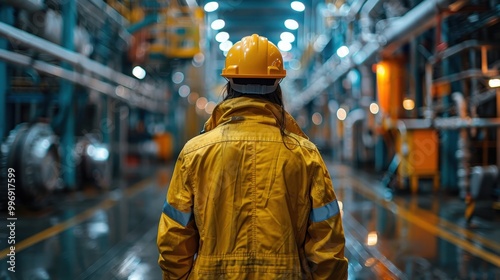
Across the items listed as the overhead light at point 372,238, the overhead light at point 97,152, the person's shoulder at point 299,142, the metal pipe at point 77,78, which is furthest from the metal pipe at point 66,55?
the person's shoulder at point 299,142

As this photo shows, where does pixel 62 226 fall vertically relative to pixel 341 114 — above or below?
below

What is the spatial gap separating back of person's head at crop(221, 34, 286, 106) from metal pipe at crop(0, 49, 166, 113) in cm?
604

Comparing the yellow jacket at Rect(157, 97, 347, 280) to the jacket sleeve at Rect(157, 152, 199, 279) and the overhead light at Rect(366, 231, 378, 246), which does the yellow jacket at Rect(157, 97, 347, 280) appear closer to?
the jacket sleeve at Rect(157, 152, 199, 279)

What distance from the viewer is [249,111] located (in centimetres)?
211

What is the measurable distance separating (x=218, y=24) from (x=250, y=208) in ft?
55.2

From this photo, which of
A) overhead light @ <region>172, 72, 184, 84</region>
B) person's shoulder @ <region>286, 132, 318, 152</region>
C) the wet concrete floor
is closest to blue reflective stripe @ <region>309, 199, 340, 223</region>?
person's shoulder @ <region>286, 132, 318, 152</region>

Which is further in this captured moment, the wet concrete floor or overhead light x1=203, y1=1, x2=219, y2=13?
overhead light x1=203, y1=1, x2=219, y2=13

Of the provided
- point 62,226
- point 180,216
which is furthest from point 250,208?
point 62,226

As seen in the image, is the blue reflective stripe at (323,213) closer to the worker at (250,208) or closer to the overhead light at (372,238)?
the worker at (250,208)

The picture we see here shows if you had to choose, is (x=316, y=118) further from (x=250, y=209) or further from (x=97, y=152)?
(x=250, y=209)

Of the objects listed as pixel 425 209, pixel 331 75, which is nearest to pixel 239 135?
pixel 425 209

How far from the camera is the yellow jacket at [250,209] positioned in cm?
198

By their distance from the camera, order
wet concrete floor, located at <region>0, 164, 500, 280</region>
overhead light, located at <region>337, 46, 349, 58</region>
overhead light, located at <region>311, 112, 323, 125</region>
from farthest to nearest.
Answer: overhead light, located at <region>311, 112, 323, 125</region>, overhead light, located at <region>337, 46, 349, 58</region>, wet concrete floor, located at <region>0, 164, 500, 280</region>

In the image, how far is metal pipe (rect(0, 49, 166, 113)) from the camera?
773cm
